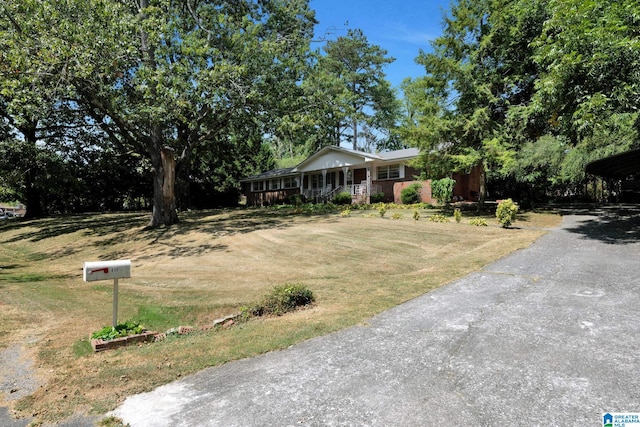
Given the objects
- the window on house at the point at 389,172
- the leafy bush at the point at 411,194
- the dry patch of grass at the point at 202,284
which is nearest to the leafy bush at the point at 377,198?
the window on house at the point at 389,172

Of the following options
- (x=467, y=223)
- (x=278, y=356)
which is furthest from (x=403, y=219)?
(x=278, y=356)

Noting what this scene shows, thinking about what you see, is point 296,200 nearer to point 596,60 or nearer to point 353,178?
point 353,178

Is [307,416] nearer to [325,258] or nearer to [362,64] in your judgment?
[325,258]

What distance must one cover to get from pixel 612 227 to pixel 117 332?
15082 mm

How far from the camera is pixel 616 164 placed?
54.3ft

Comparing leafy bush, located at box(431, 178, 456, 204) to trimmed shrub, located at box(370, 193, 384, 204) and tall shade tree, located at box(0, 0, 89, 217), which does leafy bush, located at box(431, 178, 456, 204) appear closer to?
trimmed shrub, located at box(370, 193, 384, 204)

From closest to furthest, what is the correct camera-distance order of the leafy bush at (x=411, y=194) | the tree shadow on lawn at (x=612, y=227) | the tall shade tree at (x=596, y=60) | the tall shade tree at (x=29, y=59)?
1. the tall shade tree at (x=596, y=60)
2. the tree shadow on lawn at (x=612, y=227)
3. the tall shade tree at (x=29, y=59)
4. the leafy bush at (x=411, y=194)

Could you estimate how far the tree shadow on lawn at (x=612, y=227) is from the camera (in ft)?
36.4

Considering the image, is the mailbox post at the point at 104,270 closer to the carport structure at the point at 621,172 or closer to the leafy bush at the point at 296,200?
the carport structure at the point at 621,172

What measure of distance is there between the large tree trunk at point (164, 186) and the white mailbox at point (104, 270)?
13317mm

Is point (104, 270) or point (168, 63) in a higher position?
point (168, 63)

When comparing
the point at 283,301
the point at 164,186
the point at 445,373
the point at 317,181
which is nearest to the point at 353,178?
the point at 317,181

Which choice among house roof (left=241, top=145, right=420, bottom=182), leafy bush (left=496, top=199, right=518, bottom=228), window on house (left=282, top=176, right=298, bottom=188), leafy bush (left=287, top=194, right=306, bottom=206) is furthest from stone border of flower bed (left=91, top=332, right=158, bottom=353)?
window on house (left=282, top=176, right=298, bottom=188)

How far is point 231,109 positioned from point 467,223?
34.7ft
